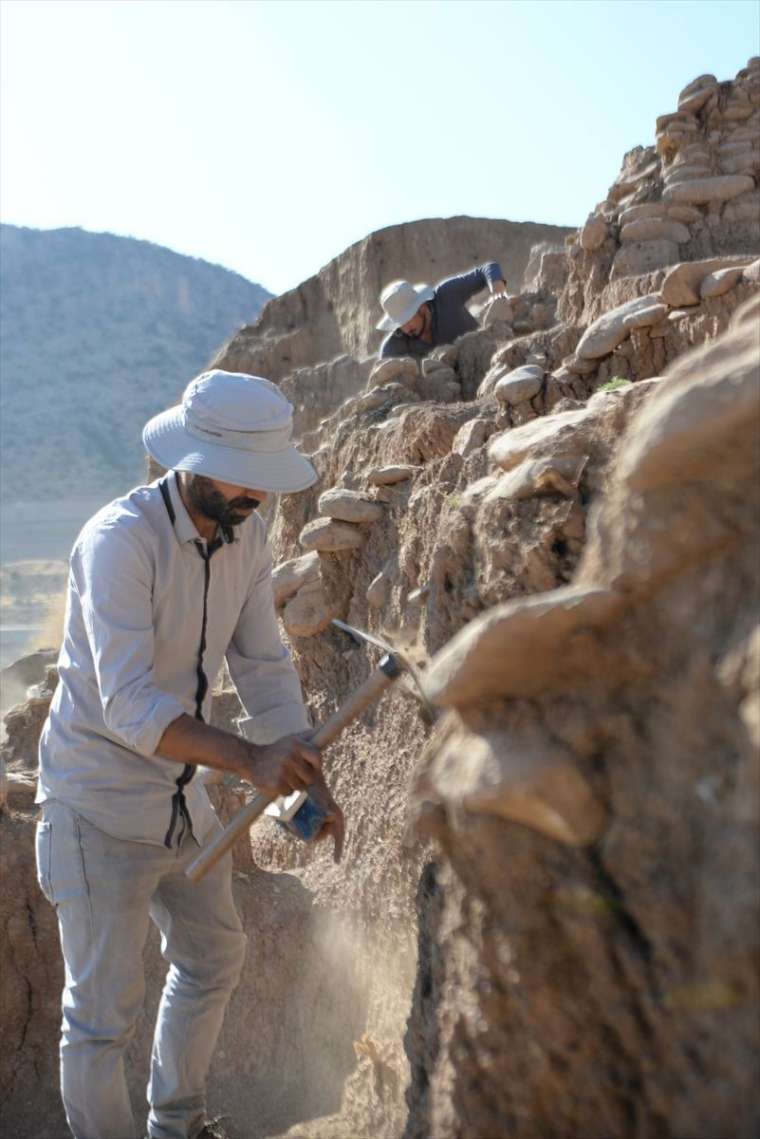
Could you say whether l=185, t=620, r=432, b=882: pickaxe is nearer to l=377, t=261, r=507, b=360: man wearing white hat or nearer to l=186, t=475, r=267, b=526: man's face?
l=186, t=475, r=267, b=526: man's face

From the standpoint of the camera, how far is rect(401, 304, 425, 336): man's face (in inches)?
316

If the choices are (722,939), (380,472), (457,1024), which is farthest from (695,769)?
(380,472)

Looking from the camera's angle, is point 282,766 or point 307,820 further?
point 307,820

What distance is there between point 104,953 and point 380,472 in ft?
8.75

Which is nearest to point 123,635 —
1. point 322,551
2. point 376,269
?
point 322,551

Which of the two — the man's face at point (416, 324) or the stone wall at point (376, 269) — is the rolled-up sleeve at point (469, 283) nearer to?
the man's face at point (416, 324)

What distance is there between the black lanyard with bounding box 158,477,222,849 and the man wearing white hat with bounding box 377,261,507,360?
5.25 meters

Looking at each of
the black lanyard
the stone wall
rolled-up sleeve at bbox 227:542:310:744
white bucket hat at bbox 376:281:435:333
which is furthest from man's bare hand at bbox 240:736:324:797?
the stone wall

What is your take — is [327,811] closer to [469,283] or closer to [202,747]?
[202,747]

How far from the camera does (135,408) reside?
50.9 metres

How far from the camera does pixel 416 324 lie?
8.05 m

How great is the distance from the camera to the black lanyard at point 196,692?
2.96 metres

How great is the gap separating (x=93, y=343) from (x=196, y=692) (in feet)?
180

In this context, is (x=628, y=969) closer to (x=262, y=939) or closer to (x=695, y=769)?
(x=695, y=769)
